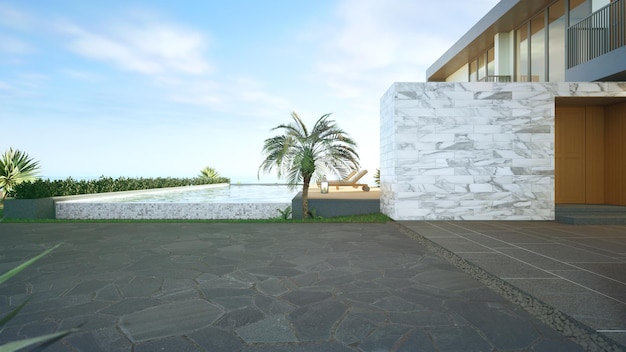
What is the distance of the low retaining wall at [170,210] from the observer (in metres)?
11.4

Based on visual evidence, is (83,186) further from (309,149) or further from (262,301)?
(262,301)

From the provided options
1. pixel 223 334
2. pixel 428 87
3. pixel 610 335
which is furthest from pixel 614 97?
pixel 223 334

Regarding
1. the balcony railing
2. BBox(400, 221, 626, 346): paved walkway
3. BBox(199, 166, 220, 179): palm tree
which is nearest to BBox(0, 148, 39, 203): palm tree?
BBox(199, 166, 220, 179): palm tree

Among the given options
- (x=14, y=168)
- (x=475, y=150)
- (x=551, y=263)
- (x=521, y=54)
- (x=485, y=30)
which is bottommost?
(x=551, y=263)

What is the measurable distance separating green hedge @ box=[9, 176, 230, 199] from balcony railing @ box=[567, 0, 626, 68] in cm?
1681

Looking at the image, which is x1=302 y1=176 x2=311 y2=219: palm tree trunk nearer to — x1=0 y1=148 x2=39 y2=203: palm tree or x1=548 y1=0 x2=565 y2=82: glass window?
x1=548 y1=0 x2=565 y2=82: glass window

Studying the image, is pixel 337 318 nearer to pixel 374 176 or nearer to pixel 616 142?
pixel 616 142

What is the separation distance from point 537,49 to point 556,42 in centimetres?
74

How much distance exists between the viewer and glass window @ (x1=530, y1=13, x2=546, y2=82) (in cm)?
1109

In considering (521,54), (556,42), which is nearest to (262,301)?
(556,42)

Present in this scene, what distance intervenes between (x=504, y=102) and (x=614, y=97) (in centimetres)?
288

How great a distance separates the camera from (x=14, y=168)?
14.0m

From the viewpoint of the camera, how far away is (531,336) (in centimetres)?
252

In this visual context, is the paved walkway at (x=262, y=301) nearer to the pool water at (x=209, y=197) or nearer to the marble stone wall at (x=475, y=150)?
the marble stone wall at (x=475, y=150)
